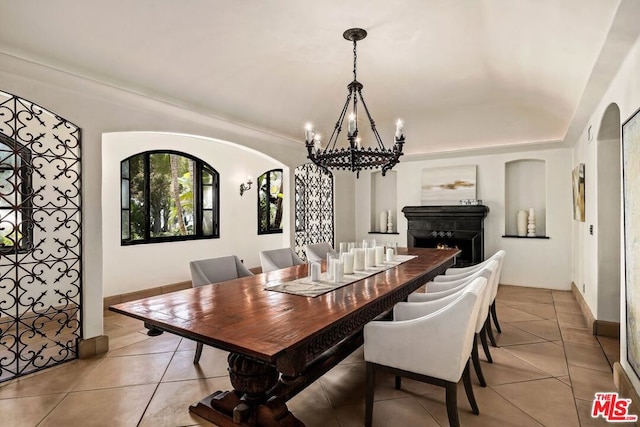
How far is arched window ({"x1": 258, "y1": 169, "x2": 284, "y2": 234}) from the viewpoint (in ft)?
24.0

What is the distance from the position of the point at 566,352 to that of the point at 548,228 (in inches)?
123

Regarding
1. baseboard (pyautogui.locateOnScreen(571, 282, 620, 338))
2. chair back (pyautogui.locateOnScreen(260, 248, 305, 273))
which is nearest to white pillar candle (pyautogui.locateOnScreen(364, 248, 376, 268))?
chair back (pyautogui.locateOnScreen(260, 248, 305, 273))

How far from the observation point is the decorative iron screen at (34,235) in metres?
2.80

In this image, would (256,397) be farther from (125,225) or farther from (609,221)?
(125,225)

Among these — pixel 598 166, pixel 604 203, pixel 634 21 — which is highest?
pixel 634 21

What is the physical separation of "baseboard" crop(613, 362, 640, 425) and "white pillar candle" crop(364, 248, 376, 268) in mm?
1958

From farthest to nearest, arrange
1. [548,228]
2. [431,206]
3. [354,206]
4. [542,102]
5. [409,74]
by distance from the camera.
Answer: [354,206], [431,206], [548,228], [542,102], [409,74]

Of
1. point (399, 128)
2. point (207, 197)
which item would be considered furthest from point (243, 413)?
point (207, 197)

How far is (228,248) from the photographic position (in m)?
6.51

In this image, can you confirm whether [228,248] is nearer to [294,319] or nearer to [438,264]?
[438,264]

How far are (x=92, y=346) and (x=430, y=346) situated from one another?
300cm

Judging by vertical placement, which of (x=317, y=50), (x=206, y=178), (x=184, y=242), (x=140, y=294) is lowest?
(x=140, y=294)

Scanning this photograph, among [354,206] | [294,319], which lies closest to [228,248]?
[354,206]

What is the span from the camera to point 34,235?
411cm
